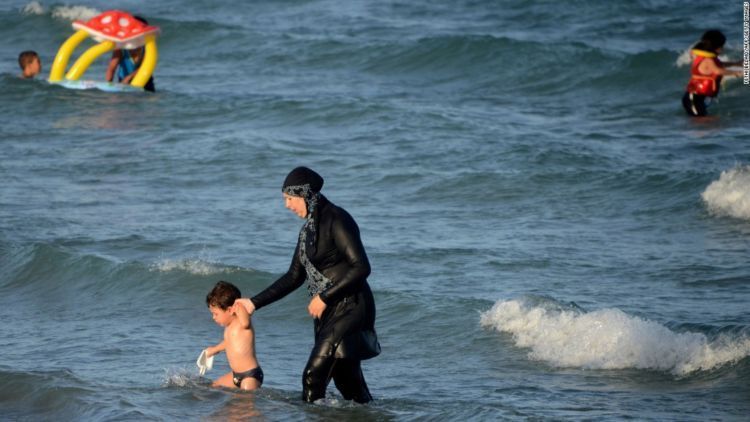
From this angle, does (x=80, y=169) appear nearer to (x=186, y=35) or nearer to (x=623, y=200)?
(x=623, y=200)

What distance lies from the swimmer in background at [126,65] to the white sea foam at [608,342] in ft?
40.1

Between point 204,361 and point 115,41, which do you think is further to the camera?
point 115,41

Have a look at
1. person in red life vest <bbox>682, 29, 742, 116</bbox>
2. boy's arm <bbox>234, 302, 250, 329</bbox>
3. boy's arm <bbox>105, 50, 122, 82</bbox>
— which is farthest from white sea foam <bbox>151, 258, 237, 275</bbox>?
boy's arm <bbox>105, 50, 122, 82</bbox>

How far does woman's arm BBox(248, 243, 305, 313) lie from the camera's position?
782 centimetres

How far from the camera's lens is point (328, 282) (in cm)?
769

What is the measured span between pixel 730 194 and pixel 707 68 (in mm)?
4268

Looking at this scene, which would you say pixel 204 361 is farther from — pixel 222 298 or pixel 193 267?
pixel 193 267

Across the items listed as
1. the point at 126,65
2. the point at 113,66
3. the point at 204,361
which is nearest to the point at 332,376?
the point at 204,361

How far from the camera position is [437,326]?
11.2m

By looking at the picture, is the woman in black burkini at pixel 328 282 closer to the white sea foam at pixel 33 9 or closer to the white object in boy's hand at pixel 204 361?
the white object in boy's hand at pixel 204 361

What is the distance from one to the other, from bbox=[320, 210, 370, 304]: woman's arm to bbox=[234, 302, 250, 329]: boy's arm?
26.2 inches

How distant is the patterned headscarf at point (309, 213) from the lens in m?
7.59

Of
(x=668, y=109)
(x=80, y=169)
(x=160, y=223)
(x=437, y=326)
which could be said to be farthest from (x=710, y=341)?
(x=668, y=109)

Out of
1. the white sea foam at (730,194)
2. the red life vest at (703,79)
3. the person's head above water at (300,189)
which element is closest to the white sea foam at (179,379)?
→ the person's head above water at (300,189)
